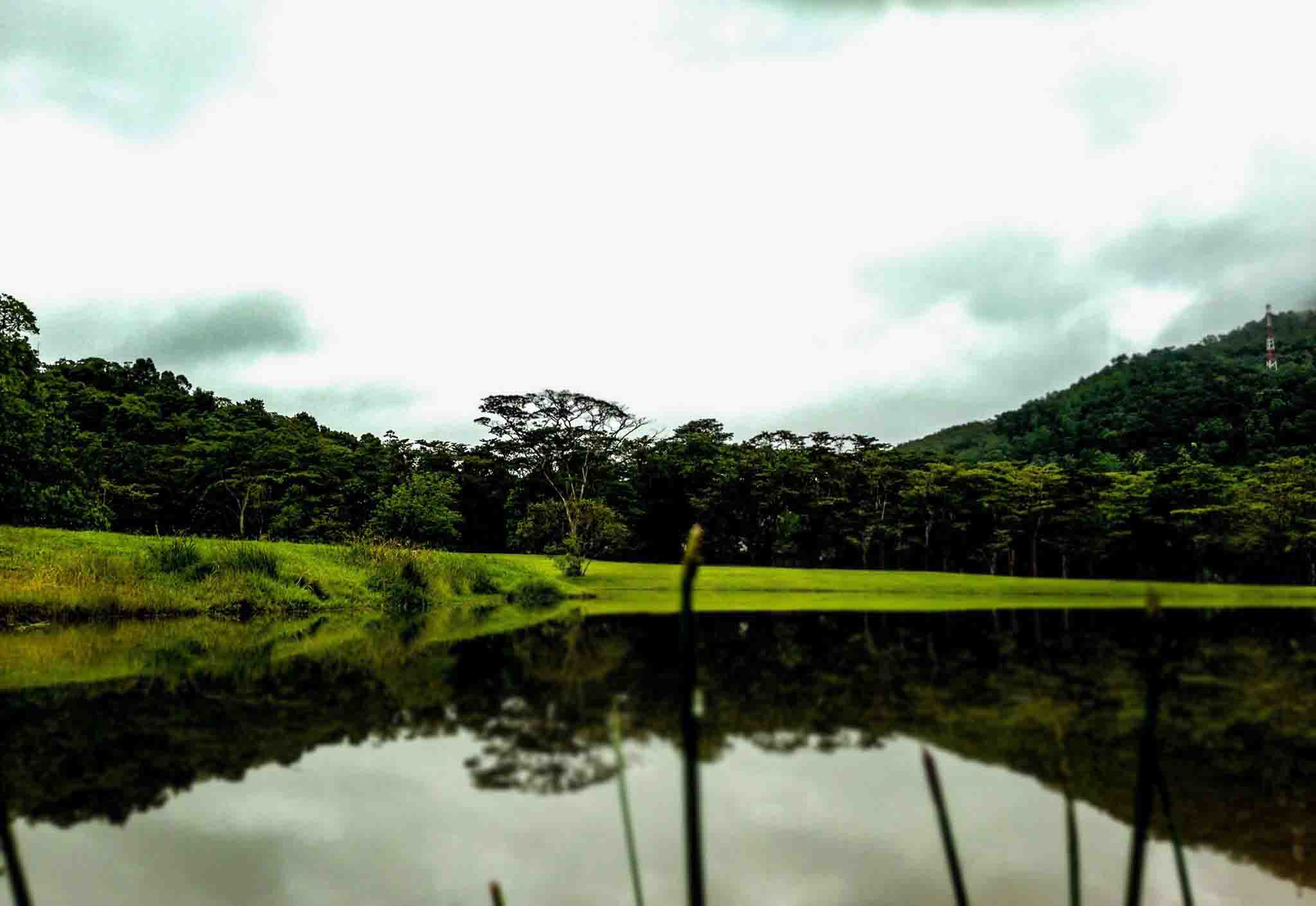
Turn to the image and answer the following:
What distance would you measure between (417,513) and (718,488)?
80.1 ft

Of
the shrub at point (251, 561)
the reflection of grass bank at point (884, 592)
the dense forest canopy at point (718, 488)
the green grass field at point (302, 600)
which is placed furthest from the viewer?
the dense forest canopy at point (718, 488)

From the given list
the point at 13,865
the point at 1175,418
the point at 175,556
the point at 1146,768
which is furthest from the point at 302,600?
the point at 1175,418

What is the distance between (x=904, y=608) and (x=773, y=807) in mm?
18094

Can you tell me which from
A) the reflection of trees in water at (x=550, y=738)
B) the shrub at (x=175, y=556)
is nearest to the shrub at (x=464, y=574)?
the shrub at (x=175, y=556)

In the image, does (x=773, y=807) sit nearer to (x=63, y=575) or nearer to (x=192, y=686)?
(x=192, y=686)

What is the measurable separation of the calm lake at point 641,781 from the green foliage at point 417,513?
26.4m

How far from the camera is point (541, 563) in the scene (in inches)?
1399

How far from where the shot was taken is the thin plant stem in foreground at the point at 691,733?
1.40 metres

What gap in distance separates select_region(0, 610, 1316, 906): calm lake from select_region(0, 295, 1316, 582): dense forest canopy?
24.1 metres

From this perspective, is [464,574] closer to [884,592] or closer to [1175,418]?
Result: [884,592]

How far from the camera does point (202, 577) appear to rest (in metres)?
20.7

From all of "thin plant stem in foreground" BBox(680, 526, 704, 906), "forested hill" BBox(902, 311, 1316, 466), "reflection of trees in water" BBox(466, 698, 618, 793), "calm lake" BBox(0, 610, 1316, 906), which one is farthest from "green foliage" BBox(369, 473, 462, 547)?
"forested hill" BBox(902, 311, 1316, 466)

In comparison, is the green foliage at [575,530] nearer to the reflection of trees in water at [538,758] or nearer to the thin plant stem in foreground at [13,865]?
the reflection of trees in water at [538,758]

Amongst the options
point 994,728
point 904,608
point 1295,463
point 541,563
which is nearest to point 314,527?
point 541,563
